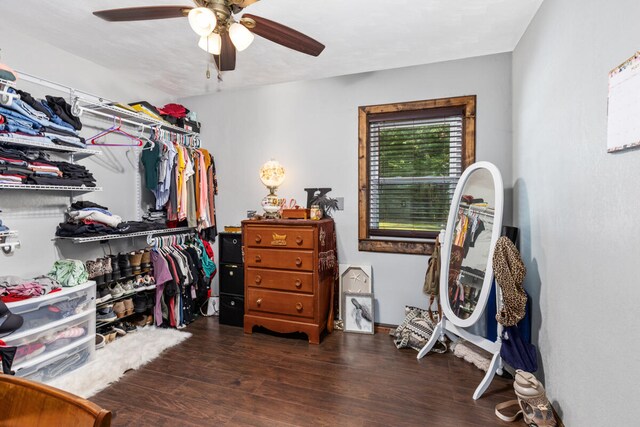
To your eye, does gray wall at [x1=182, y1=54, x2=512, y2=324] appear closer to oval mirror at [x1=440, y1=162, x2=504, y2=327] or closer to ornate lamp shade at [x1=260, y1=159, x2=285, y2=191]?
ornate lamp shade at [x1=260, y1=159, x2=285, y2=191]

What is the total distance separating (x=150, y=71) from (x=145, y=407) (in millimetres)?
2934

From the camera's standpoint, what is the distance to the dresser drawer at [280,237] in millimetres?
2850

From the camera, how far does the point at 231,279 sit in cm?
329

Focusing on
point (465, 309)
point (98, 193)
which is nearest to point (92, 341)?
point (98, 193)

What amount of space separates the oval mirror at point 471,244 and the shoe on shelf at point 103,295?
2.82m

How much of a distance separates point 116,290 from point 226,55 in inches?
89.0

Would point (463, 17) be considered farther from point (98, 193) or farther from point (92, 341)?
point (92, 341)

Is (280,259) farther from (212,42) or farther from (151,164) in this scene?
(212,42)

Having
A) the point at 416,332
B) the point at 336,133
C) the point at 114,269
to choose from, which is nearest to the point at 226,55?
the point at 336,133

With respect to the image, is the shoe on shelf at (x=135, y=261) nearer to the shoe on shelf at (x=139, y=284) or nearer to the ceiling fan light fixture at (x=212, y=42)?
the shoe on shelf at (x=139, y=284)

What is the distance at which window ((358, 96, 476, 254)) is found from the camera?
296 centimetres

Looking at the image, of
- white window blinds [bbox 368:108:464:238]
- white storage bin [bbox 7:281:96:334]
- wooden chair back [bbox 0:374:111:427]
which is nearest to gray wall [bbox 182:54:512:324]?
white window blinds [bbox 368:108:464:238]

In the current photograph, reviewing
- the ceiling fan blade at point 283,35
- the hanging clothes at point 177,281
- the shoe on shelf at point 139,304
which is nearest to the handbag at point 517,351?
the ceiling fan blade at point 283,35

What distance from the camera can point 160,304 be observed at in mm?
3135
